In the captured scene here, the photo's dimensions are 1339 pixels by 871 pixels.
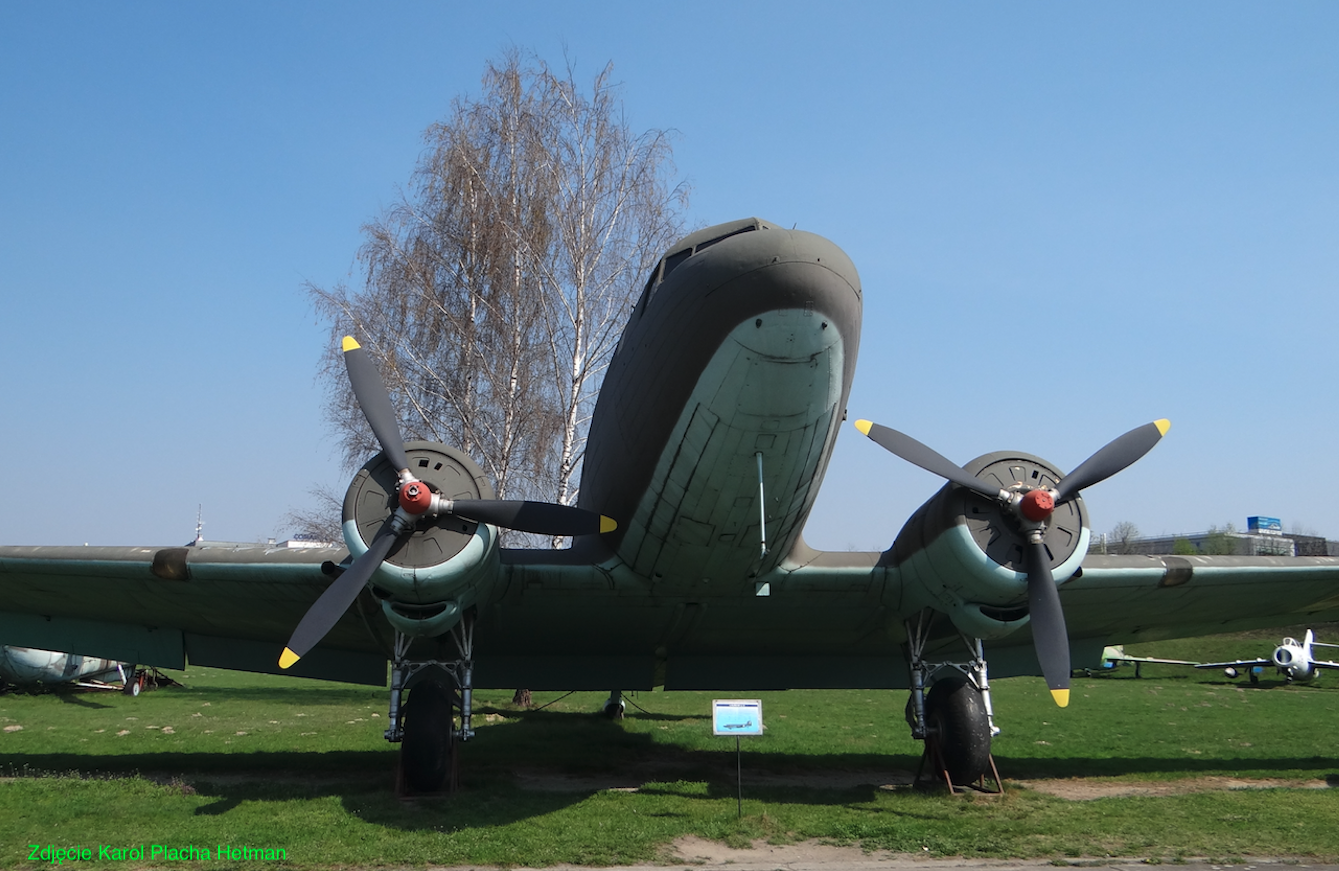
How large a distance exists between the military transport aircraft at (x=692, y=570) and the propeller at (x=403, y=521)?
3 cm

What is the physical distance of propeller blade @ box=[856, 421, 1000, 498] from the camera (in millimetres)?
9705

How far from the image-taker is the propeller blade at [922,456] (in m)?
9.70

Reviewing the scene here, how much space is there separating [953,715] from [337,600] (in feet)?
22.2

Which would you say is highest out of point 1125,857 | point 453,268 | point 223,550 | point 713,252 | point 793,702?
point 453,268

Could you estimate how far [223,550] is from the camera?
10453 mm

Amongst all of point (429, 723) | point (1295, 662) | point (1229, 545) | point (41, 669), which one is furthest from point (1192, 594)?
point (1229, 545)

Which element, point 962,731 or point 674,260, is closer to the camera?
point 674,260

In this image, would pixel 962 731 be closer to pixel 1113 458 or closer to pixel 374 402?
pixel 1113 458

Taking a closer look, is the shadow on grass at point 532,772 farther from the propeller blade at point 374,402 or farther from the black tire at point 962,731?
the propeller blade at point 374,402

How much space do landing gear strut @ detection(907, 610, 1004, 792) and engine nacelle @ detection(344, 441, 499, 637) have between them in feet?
16.9

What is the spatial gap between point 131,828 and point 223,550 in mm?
3221

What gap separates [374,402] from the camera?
9711 millimetres

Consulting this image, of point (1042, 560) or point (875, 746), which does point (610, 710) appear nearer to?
point (875, 746)

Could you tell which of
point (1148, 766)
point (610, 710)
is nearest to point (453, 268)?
point (610, 710)
